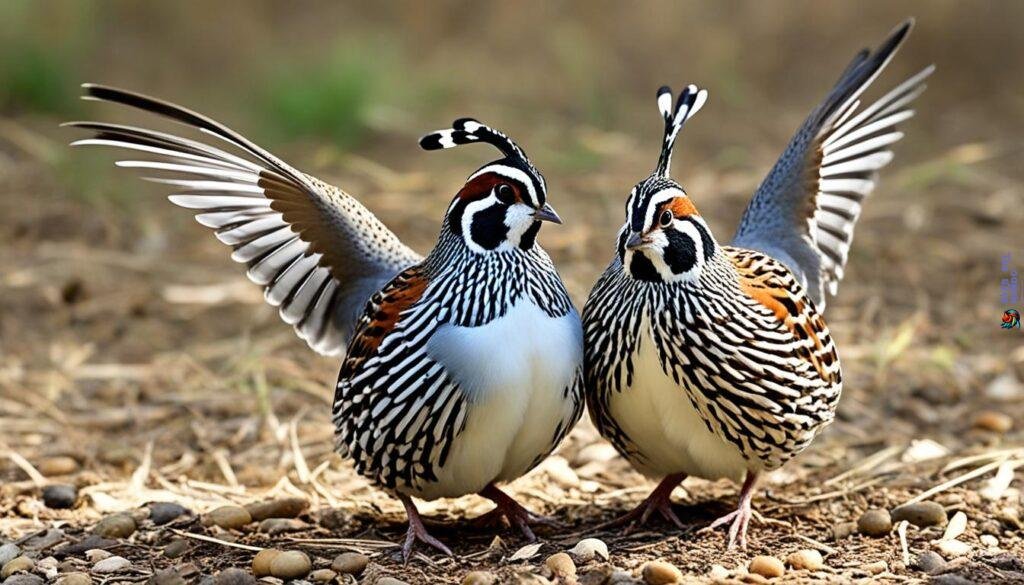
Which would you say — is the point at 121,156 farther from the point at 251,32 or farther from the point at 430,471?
the point at 430,471

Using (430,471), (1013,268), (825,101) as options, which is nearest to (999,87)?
(1013,268)

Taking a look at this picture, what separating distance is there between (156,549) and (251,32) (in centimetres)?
723

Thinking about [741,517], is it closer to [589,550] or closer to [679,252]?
[589,550]

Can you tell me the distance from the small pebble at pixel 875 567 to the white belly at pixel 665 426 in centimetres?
49

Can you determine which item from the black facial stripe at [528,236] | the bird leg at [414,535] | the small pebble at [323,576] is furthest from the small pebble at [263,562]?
the black facial stripe at [528,236]

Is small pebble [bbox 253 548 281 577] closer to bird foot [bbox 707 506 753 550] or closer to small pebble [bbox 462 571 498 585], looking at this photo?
small pebble [bbox 462 571 498 585]

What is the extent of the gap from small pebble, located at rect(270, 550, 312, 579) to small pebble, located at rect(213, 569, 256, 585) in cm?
7

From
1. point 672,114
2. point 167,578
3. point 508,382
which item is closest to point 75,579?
point 167,578

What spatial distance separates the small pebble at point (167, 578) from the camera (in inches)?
170

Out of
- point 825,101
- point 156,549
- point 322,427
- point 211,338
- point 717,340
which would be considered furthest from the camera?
point 211,338

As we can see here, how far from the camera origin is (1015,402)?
6277mm

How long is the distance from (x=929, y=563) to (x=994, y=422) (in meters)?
1.90

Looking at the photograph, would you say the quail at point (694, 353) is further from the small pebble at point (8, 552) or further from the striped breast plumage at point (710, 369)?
the small pebble at point (8, 552)

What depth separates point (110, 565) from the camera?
4547mm
